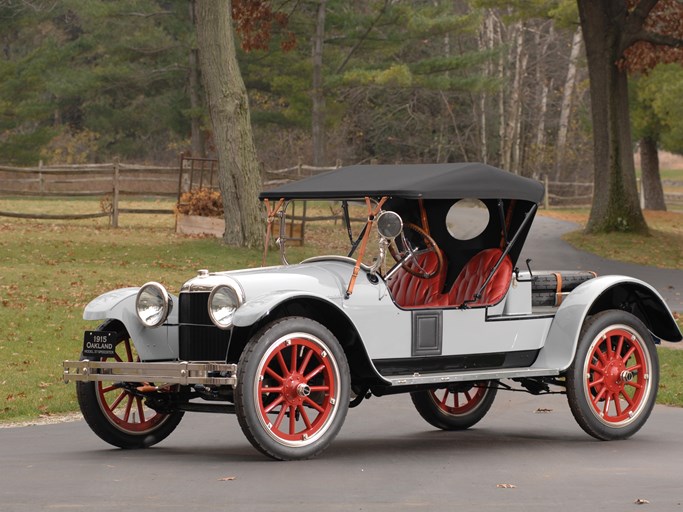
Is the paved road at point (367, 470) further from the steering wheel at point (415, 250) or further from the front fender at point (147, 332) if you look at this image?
the steering wheel at point (415, 250)

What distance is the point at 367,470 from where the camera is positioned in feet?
28.0

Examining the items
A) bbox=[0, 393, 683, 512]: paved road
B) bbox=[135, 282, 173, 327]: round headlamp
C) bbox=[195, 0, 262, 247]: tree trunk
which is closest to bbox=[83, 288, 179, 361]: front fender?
bbox=[135, 282, 173, 327]: round headlamp

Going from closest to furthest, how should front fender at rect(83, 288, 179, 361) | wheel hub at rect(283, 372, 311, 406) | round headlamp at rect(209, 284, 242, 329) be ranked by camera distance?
wheel hub at rect(283, 372, 311, 406)
round headlamp at rect(209, 284, 242, 329)
front fender at rect(83, 288, 179, 361)

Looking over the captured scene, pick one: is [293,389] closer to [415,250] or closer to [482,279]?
[415,250]

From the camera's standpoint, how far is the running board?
30.1 feet

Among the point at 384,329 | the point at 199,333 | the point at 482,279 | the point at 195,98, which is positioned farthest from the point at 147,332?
Answer: the point at 195,98

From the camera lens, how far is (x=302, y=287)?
8.98 meters

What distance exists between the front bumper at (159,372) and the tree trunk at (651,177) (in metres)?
44.2

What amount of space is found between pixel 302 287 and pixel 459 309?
1318 millimetres

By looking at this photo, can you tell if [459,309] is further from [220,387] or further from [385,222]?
[220,387]

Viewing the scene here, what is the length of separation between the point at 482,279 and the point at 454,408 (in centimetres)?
139

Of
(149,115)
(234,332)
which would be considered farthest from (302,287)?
(149,115)

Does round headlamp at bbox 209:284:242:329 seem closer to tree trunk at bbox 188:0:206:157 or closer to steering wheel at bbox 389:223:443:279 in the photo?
steering wheel at bbox 389:223:443:279

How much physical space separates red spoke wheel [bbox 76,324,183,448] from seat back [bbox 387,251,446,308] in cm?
185
